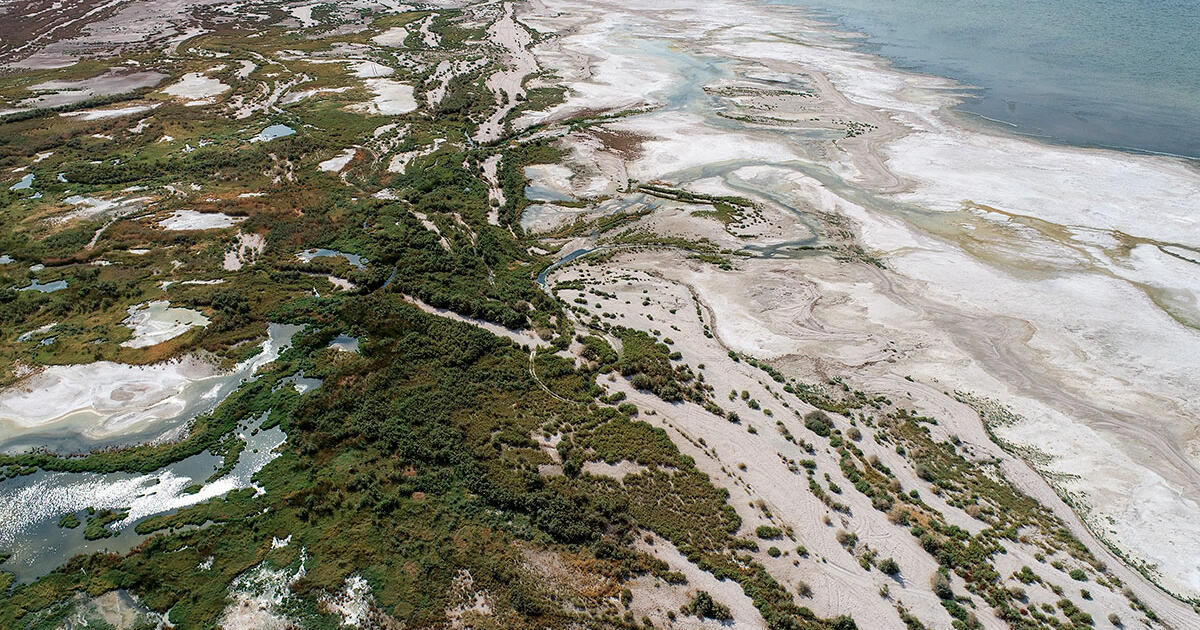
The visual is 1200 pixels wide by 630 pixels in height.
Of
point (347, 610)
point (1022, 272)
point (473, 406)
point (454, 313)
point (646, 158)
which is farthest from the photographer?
point (646, 158)

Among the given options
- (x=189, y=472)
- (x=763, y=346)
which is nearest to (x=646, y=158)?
(x=763, y=346)

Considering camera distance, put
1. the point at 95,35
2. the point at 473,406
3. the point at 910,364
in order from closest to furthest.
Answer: the point at 473,406
the point at 910,364
the point at 95,35

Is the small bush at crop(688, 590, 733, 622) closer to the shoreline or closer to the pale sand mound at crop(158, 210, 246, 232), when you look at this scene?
the shoreline

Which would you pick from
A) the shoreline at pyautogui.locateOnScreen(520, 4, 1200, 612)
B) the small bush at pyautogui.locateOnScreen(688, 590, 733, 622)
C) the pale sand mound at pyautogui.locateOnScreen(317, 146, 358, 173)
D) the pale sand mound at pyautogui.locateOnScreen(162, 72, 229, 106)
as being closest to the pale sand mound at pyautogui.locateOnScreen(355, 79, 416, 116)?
the pale sand mound at pyautogui.locateOnScreen(317, 146, 358, 173)

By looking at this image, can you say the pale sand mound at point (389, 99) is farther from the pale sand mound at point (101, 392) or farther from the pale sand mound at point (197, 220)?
the pale sand mound at point (101, 392)

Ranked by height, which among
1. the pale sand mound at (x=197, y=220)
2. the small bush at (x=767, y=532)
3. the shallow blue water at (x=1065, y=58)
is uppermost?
the shallow blue water at (x=1065, y=58)

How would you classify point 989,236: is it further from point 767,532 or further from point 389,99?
point 389,99

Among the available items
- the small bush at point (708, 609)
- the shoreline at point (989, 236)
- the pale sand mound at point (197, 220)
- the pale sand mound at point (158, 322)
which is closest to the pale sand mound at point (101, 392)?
the pale sand mound at point (158, 322)

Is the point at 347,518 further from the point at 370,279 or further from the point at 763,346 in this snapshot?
the point at 763,346
